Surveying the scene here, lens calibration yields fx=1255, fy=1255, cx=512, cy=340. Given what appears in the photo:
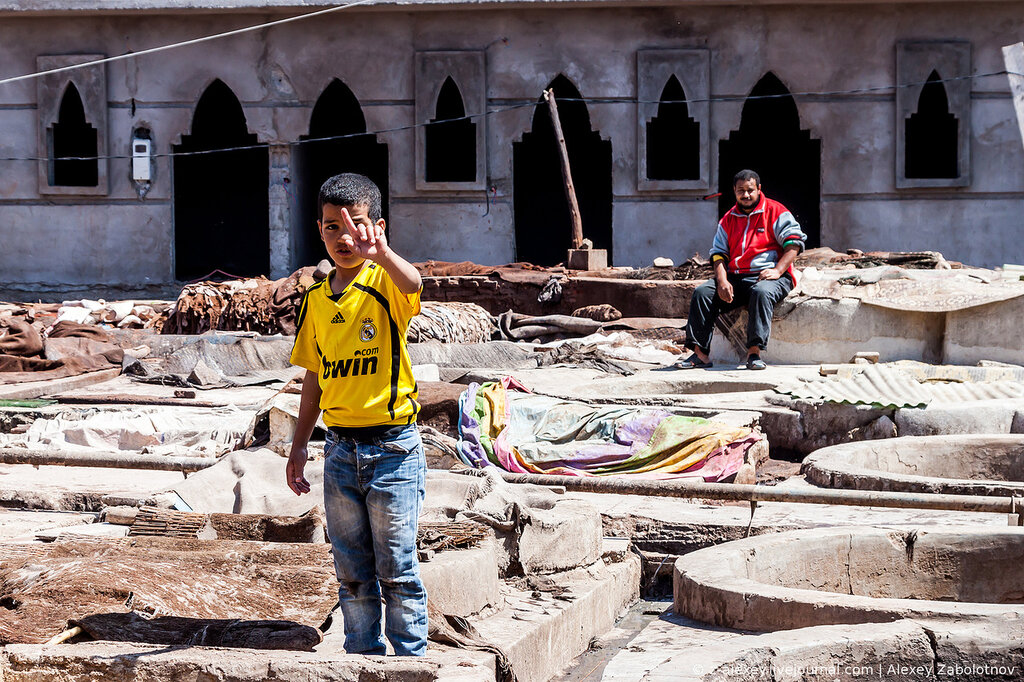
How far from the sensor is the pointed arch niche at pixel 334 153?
21.7m

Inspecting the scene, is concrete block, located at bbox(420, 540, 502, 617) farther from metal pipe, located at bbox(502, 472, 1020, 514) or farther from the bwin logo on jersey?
metal pipe, located at bbox(502, 472, 1020, 514)

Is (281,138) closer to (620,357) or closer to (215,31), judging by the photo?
(215,31)

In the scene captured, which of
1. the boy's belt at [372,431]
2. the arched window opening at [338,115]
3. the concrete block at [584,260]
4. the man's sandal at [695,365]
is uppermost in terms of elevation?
the arched window opening at [338,115]

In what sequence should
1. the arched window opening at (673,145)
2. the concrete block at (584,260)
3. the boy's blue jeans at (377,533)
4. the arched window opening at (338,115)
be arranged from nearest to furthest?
the boy's blue jeans at (377,533) < the concrete block at (584,260) < the arched window opening at (673,145) < the arched window opening at (338,115)

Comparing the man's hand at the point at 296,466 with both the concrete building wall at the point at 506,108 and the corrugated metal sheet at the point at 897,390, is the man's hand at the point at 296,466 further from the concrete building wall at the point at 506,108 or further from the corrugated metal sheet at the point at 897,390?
the concrete building wall at the point at 506,108

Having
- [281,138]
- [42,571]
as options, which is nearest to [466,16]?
[281,138]

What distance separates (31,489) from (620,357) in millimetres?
6749

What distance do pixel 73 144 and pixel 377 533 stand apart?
65.3ft

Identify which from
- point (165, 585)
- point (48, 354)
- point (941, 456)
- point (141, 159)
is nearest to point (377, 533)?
point (165, 585)

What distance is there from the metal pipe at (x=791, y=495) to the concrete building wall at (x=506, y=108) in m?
13.8

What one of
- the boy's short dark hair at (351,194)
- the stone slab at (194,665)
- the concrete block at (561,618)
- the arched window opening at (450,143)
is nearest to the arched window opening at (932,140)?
the arched window opening at (450,143)

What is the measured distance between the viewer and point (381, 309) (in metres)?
3.62

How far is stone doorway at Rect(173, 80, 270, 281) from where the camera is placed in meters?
22.6

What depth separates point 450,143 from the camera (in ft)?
69.6
